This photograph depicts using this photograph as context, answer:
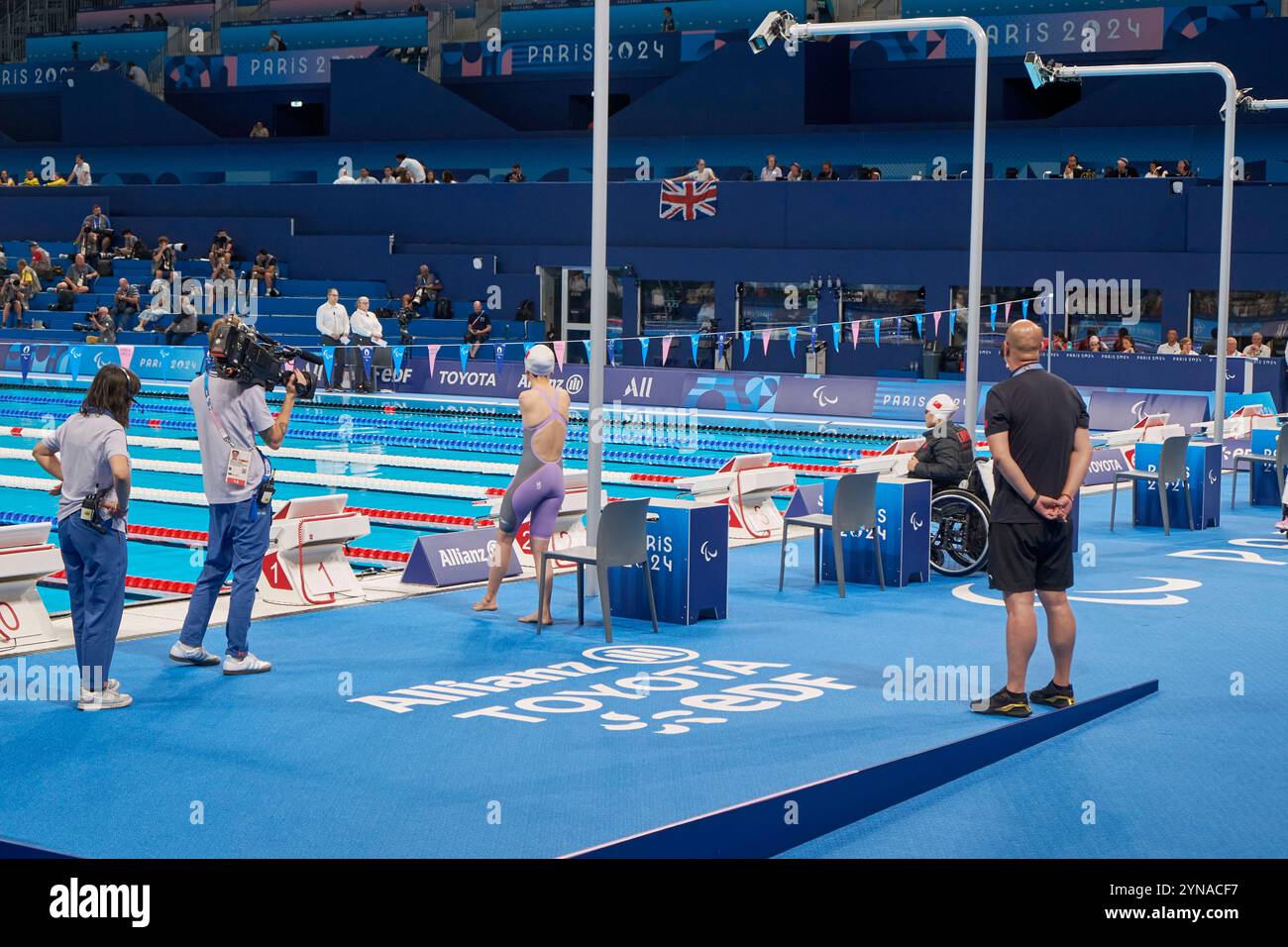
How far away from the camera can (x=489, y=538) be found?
428 inches

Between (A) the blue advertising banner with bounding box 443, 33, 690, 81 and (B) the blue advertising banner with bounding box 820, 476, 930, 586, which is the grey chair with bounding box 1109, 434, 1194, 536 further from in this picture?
(A) the blue advertising banner with bounding box 443, 33, 690, 81

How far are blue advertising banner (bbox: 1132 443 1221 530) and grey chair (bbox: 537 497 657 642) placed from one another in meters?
6.23

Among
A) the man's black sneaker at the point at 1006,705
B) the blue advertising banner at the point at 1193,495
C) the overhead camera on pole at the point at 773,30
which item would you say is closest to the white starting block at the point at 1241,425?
the blue advertising banner at the point at 1193,495

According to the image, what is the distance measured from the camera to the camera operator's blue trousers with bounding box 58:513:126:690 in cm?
694

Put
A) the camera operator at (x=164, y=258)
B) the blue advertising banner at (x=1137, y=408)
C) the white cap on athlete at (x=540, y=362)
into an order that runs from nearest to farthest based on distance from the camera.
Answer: the white cap on athlete at (x=540, y=362)
the blue advertising banner at (x=1137, y=408)
the camera operator at (x=164, y=258)

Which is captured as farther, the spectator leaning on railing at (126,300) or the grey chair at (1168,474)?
the spectator leaning on railing at (126,300)

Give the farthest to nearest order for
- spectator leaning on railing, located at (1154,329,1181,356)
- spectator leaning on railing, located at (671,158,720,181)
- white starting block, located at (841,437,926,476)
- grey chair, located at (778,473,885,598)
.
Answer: spectator leaning on railing, located at (671,158,720,181)
spectator leaning on railing, located at (1154,329,1181,356)
white starting block, located at (841,437,926,476)
grey chair, located at (778,473,885,598)

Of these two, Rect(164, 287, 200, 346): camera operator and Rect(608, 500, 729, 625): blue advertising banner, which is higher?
Rect(164, 287, 200, 346): camera operator

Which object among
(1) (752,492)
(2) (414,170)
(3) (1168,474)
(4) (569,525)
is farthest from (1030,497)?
(2) (414,170)

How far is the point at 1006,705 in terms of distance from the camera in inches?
276

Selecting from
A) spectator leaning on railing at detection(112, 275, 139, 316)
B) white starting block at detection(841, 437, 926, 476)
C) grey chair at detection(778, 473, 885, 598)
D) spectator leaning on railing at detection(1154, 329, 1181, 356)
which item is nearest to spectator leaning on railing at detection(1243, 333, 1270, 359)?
spectator leaning on railing at detection(1154, 329, 1181, 356)

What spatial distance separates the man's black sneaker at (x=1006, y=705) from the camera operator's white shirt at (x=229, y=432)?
3.44 meters

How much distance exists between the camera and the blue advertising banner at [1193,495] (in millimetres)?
13625

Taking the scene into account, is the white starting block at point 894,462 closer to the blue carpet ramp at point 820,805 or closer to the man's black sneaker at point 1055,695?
the man's black sneaker at point 1055,695
